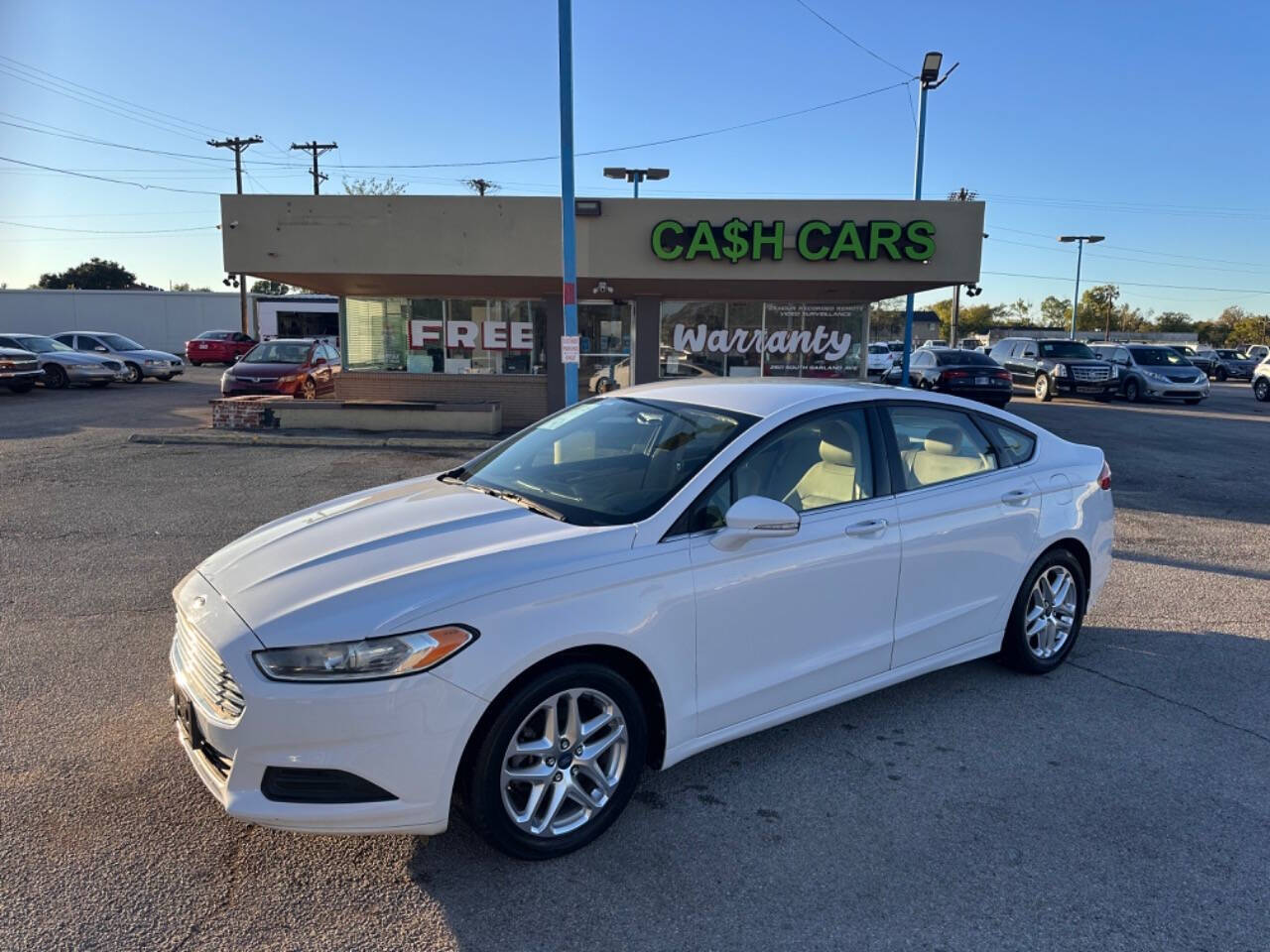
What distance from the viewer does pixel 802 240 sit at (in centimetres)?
1302

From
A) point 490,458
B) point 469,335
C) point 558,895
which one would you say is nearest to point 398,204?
point 469,335

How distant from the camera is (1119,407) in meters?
23.6

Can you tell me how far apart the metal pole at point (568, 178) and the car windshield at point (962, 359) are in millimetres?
15103

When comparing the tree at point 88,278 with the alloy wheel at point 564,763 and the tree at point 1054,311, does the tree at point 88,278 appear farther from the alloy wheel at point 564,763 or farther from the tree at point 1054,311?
the tree at point 1054,311

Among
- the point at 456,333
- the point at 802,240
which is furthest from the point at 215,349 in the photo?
the point at 802,240

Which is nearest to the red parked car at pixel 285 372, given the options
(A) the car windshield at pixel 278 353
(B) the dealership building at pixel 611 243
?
A: (A) the car windshield at pixel 278 353

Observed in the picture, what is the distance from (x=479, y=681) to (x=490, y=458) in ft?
6.30

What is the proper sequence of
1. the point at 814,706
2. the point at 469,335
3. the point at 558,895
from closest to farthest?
the point at 558,895, the point at 814,706, the point at 469,335

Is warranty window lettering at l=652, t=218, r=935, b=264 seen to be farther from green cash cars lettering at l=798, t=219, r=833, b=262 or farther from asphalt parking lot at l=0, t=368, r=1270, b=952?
asphalt parking lot at l=0, t=368, r=1270, b=952

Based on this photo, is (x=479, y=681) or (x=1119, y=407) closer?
(x=479, y=681)

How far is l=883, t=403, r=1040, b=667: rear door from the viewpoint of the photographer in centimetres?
393

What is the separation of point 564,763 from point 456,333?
14311mm

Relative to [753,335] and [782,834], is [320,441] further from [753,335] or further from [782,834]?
[782,834]

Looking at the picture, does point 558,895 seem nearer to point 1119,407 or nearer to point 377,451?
point 377,451
